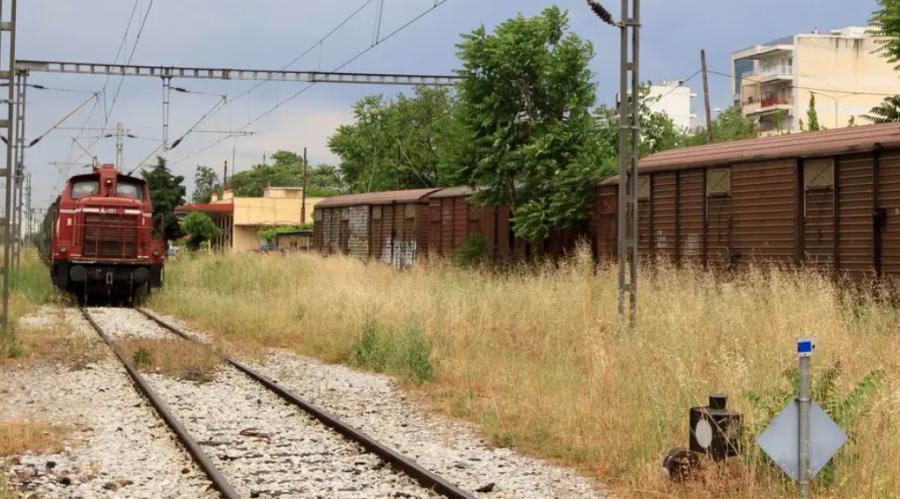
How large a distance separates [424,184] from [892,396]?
5263 cm

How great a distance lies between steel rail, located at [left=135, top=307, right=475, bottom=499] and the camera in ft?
22.9

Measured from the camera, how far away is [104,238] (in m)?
24.7

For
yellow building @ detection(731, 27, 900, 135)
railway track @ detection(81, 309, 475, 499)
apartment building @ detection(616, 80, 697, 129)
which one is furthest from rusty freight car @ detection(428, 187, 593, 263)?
apartment building @ detection(616, 80, 697, 129)

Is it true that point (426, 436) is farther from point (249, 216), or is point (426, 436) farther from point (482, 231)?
point (249, 216)

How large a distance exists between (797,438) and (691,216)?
1361 cm

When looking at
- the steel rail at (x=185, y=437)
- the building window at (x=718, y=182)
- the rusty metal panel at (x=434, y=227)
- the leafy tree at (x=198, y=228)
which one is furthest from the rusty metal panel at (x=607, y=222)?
the leafy tree at (x=198, y=228)

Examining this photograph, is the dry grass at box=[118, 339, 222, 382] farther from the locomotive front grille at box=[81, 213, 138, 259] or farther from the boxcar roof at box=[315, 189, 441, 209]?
the boxcar roof at box=[315, 189, 441, 209]

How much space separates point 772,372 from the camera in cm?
884

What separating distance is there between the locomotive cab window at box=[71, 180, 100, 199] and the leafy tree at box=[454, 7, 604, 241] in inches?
371

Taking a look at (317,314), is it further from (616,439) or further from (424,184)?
(424,184)

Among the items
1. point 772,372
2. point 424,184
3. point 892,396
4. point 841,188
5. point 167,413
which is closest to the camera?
point 892,396

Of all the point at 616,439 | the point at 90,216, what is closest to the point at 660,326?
the point at 616,439

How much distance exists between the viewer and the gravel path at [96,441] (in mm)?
7207

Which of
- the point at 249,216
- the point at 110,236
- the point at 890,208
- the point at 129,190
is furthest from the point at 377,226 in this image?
the point at 249,216
